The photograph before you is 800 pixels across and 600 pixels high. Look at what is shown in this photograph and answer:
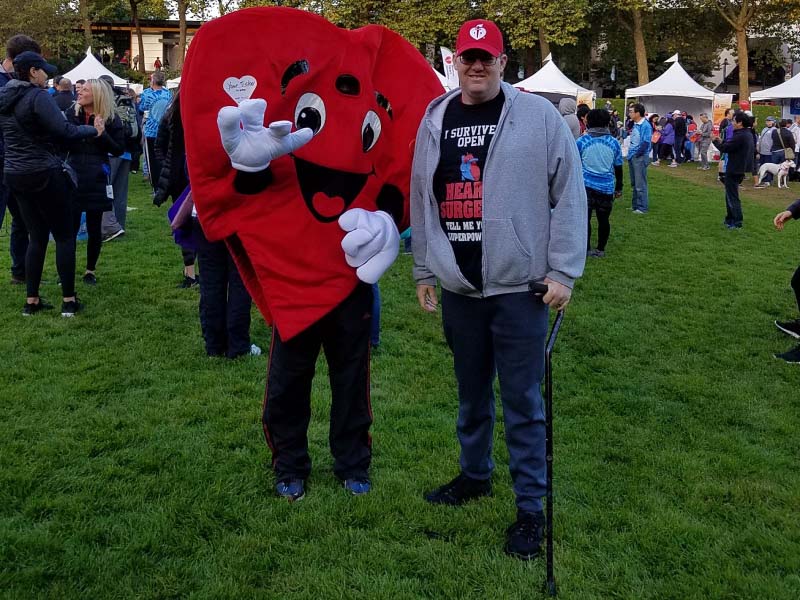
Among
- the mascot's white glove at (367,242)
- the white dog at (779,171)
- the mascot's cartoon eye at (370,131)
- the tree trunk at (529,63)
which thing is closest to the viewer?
the mascot's white glove at (367,242)

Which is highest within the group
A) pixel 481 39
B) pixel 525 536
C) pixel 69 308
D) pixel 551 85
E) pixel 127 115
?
pixel 551 85

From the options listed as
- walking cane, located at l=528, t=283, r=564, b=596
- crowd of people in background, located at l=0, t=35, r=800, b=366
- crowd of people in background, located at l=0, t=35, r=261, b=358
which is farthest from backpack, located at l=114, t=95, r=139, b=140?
walking cane, located at l=528, t=283, r=564, b=596

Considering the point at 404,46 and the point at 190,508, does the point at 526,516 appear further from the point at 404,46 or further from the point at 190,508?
the point at 404,46

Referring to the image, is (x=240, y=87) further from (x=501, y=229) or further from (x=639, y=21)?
(x=639, y=21)

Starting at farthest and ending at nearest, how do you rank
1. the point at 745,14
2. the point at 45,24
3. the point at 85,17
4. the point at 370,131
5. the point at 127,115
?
the point at 85,17 → the point at 45,24 → the point at 745,14 → the point at 127,115 → the point at 370,131

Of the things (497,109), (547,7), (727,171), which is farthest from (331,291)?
(547,7)

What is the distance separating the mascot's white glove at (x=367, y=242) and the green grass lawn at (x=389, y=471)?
46.6 inches

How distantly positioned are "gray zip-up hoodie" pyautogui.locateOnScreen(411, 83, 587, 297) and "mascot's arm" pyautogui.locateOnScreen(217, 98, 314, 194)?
33.9 inches

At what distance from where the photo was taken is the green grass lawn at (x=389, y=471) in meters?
3.13

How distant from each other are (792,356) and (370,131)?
4.51m

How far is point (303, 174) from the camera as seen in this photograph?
11.2 ft

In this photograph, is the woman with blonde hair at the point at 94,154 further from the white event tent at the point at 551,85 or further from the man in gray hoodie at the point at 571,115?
the white event tent at the point at 551,85

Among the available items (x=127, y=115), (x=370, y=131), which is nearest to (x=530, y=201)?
(x=370, y=131)

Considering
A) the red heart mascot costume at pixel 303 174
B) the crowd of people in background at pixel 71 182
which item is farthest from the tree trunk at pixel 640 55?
the red heart mascot costume at pixel 303 174
